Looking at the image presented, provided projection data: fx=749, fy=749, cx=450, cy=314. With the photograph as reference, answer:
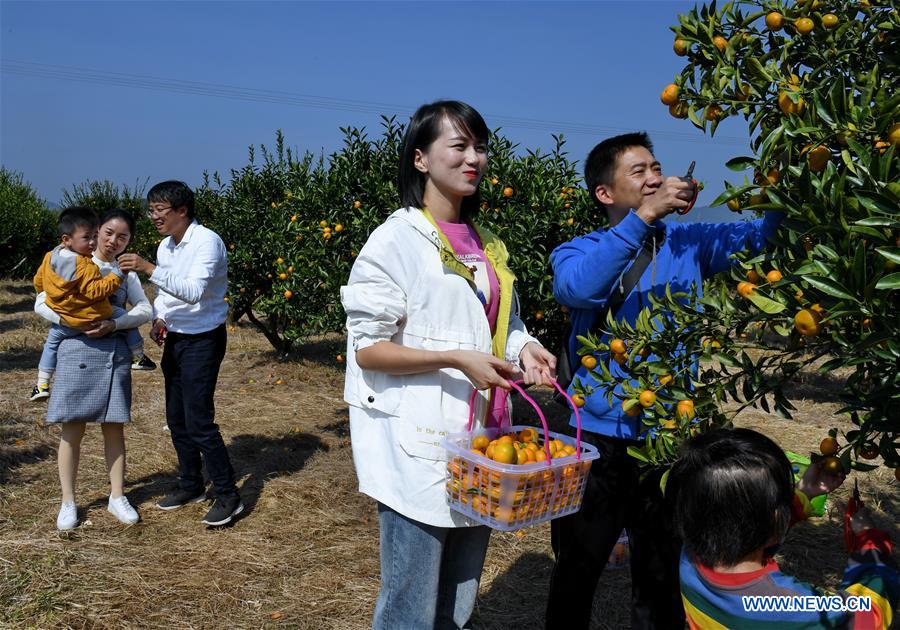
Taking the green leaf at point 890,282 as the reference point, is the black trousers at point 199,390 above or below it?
below

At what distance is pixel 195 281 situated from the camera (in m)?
4.22

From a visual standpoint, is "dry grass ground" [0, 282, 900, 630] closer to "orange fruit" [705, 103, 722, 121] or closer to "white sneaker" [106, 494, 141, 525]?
"white sneaker" [106, 494, 141, 525]

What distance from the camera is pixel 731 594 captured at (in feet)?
5.60

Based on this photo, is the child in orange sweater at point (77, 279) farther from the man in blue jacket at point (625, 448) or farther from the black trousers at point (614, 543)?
the black trousers at point (614, 543)

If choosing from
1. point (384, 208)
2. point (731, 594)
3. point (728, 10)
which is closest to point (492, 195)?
point (384, 208)

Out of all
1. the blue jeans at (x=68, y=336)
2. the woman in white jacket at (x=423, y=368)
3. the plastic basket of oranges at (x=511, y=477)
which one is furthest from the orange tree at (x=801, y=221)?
the blue jeans at (x=68, y=336)

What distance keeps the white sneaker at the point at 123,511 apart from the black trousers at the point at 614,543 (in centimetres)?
292

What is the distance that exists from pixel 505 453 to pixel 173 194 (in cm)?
321

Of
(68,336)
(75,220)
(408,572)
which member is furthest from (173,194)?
(408,572)

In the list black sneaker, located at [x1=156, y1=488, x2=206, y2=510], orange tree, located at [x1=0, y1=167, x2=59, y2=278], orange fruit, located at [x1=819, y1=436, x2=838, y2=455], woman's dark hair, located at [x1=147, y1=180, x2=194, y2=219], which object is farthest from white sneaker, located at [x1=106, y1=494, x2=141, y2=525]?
orange tree, located at [x1=0, y1=167, x2=59, y2=278]

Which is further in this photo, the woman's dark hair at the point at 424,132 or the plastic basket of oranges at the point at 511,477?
the woman's dark hair at the point at 424,132

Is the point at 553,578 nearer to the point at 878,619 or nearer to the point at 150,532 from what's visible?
the point at 878,619

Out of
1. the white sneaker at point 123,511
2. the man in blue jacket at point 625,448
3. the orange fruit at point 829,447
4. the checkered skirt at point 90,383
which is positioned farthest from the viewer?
the white sneaker at point 123,511

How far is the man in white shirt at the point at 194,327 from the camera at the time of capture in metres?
4.32
